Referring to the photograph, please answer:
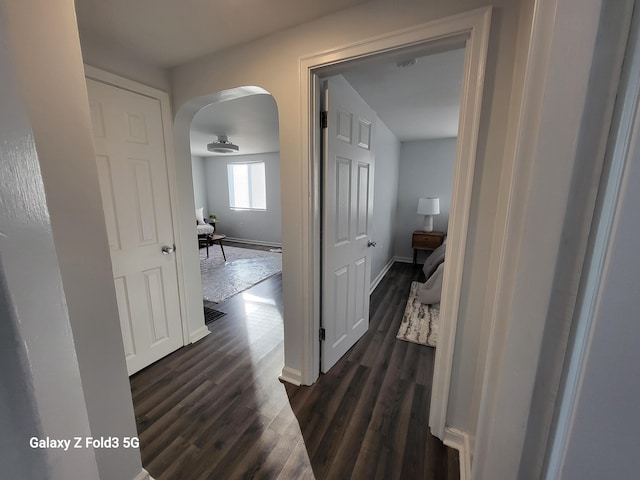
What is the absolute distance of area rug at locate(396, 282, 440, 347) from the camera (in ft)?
7.89

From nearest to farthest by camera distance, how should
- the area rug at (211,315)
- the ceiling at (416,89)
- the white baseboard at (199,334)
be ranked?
the ceiling at (416,89), the white baseboard at (199,334), the area rug at (211,315)

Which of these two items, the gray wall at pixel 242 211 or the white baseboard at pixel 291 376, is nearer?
the white baseboard at pixel 291 376

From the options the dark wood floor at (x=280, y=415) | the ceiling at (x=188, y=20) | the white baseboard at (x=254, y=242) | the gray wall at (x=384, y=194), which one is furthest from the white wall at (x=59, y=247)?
the white baseboard at (x=254, y=242)

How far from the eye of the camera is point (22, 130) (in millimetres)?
360

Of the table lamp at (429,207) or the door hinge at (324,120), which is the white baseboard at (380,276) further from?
the door hinge at (324,120)

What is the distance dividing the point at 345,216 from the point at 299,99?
83 cm

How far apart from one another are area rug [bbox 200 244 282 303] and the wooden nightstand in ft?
7.73

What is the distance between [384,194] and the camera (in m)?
3.87

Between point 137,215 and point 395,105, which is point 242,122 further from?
point 137,215

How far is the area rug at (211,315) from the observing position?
2742 millimetres

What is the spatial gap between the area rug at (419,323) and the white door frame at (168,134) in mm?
1928

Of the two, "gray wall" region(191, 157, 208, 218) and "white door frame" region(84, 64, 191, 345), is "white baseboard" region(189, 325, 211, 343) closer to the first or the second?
"white door frame" region(84, 64, 191, 345)

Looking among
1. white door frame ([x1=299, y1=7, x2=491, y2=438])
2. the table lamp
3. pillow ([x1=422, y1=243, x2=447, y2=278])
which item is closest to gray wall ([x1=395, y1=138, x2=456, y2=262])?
the table lamp

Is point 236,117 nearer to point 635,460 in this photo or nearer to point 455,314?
point 455,314
